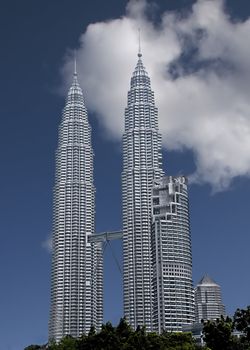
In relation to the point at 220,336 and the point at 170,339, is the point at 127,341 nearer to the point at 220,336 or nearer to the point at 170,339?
the point at 170,339

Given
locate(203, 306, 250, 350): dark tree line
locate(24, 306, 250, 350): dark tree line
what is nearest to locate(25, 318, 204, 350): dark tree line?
locate(24, 306, 250, 350): dark tree line

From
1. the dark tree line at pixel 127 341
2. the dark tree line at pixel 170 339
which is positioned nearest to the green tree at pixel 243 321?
the dark tree line at pixel 170 339

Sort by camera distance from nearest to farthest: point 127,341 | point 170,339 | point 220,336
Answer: point 220,336 < point 127,341 < point 170,339

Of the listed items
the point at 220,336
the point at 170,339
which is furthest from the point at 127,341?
the point at 220,336

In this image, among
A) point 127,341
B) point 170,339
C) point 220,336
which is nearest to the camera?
point 220,336

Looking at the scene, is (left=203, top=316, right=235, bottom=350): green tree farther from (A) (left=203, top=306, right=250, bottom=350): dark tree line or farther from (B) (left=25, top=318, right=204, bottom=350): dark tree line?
(B) (left=25, top=318, right=204, bottom=350): dark tree line

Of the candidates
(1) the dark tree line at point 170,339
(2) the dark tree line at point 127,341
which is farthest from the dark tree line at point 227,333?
(2) the dark tree line at point 127,341

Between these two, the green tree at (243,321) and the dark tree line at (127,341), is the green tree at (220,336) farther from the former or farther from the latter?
the dark tree line at (127,341)

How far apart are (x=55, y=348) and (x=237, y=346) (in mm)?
39183

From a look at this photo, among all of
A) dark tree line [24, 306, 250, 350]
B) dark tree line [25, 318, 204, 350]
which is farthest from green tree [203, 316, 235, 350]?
dark tree line [25, 318, 204, 350]

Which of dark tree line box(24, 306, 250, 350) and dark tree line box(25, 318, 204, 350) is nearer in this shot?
dark tree line box(24, 306, 250, 350)

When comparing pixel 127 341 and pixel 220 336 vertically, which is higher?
pixel 127 341

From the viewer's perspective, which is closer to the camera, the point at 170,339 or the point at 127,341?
the point at 127,341

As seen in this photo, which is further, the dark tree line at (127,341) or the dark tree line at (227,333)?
the dark tree line at (127,341)
